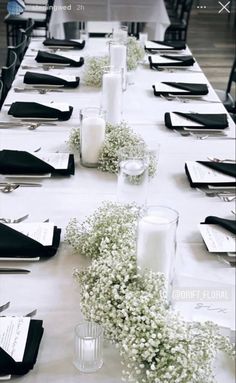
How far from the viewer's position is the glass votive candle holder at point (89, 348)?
1.09m

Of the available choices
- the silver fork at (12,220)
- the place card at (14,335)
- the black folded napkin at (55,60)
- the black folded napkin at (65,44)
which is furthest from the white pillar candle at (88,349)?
the black folded napkin at (65,44)

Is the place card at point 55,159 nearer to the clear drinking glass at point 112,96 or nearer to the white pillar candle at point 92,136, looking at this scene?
the white pillar candle at point 92,136

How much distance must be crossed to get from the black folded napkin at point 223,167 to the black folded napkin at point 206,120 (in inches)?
14.6

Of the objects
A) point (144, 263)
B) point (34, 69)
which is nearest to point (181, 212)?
point (144, 263)

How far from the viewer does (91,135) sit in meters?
1.90

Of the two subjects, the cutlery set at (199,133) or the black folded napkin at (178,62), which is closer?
the cutlery set at (199,133)

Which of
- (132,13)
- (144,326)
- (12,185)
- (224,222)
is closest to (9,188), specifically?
(12,185)

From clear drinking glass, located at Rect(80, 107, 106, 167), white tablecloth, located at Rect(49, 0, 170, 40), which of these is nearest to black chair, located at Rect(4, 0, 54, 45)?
white tablecloth, located at Rect(49, 0, 170, 40)

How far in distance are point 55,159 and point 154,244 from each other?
85cm

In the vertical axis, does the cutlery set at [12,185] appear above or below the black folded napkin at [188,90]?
below

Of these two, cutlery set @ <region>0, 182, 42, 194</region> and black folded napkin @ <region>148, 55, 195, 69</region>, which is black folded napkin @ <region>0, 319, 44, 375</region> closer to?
cutlery set @ <region>0, 182, 42, 194</region>

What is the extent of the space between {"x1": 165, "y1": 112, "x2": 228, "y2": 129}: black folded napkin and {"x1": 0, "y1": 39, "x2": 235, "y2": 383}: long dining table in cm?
3

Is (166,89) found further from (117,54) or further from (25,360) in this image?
(25,360)

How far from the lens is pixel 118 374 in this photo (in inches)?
42.9
